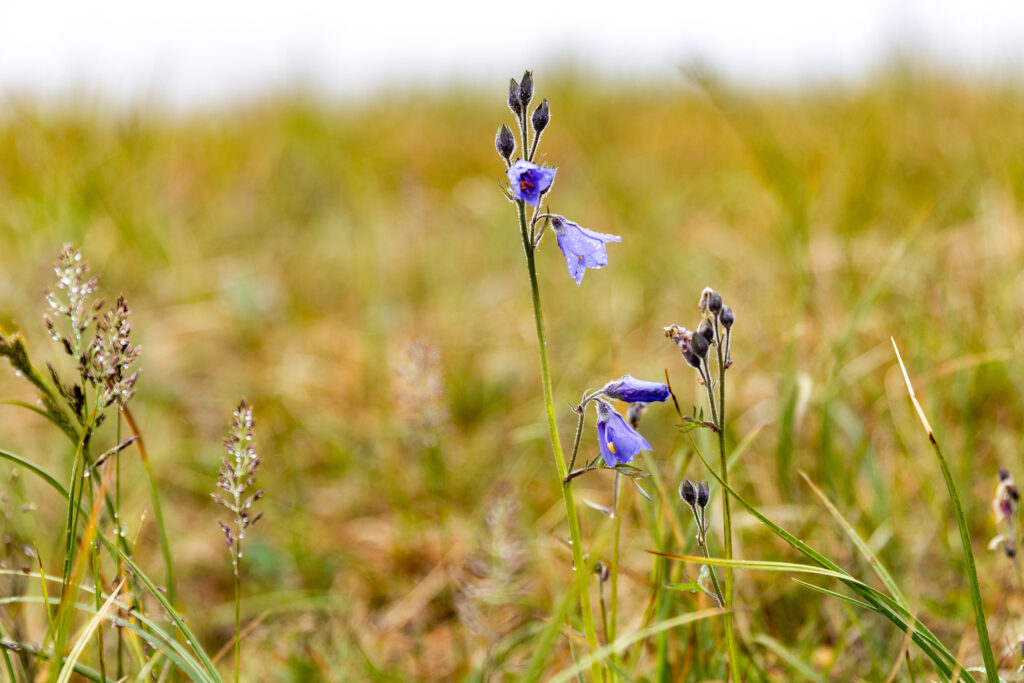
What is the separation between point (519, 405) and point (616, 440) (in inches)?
103

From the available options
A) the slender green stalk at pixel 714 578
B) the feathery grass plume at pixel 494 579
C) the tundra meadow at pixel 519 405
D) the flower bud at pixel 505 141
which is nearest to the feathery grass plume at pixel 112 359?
the tundra meadow at pixel 519 405

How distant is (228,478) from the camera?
60.6 inches

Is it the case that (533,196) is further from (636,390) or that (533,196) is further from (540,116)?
(636,390)

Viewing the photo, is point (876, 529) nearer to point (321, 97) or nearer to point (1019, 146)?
point (1019, 146)

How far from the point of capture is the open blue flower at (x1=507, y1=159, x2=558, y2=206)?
130 cm

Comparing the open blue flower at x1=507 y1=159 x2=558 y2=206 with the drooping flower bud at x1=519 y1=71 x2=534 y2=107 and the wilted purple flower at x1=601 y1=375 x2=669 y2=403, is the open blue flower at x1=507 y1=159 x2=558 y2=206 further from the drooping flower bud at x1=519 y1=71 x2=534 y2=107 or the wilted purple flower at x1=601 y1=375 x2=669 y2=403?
the wilted purple flower at x1=601 y1=375 x2=669 y2=403

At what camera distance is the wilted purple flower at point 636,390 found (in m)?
1.46

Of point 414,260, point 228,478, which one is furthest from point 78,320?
point 414,260

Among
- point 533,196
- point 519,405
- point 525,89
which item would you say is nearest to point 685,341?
point 533,196

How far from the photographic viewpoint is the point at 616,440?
147cm

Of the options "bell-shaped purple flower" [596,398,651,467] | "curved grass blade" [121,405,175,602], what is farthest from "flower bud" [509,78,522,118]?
"curved grass blade" [121,405,175,602]

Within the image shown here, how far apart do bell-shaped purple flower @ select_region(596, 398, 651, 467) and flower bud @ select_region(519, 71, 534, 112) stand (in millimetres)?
567

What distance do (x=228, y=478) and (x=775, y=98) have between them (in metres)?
9.33

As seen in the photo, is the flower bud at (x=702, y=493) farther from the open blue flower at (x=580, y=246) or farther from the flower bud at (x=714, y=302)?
the open blue flower at (x=580, y=246)
